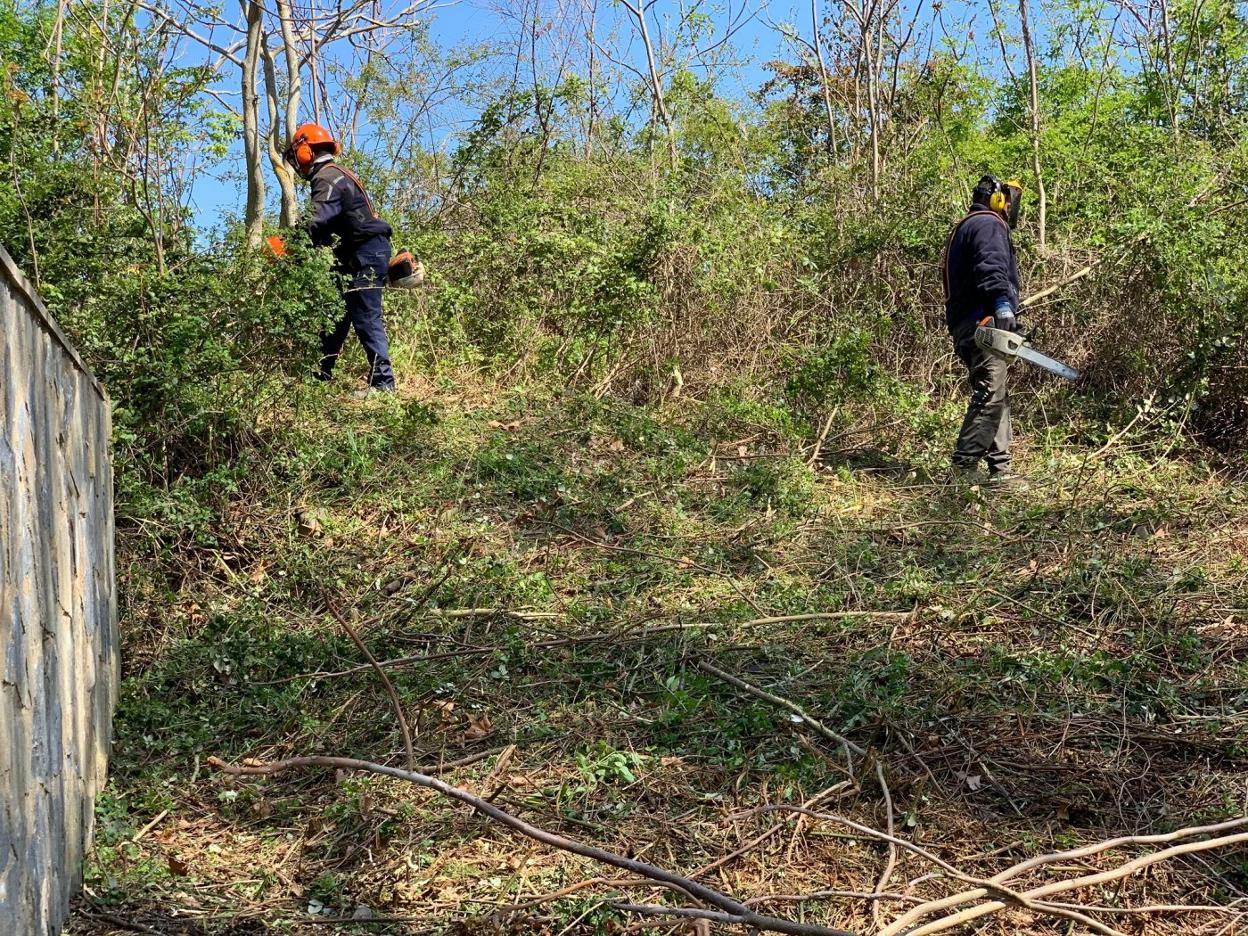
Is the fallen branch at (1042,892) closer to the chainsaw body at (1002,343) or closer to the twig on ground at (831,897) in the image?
the twig on ground at (831,897)

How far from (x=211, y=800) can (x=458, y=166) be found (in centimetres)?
749

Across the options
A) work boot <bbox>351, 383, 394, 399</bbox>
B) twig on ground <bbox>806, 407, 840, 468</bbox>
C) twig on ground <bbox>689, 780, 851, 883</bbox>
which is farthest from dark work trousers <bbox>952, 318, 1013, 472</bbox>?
twig on ground <bbox>689, 780, 851, 883</bbox>

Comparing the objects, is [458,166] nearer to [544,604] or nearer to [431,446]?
[431,446]

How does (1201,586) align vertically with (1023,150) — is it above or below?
below

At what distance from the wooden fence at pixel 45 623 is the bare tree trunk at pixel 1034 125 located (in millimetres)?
7851

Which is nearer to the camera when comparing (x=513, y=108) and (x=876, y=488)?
(x=876, y=488)

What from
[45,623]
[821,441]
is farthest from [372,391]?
[45,623]

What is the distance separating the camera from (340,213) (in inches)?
287

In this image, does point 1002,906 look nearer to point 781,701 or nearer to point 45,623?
point 781,701

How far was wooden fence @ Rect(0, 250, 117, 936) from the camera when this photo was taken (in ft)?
7.81

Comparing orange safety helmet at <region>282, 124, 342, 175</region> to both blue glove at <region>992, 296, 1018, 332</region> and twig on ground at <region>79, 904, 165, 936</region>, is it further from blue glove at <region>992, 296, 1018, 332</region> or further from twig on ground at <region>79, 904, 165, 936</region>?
twig on ground at <region>79, 904, 165, 936</region>

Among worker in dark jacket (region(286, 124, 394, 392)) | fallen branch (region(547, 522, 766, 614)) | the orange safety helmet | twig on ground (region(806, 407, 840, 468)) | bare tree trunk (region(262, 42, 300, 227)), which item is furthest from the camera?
bare tree trunk (region(262, 42, 300, 227))

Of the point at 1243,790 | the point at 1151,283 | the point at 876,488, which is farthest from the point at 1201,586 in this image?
the point at 1151,283

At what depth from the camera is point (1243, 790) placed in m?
3.59
